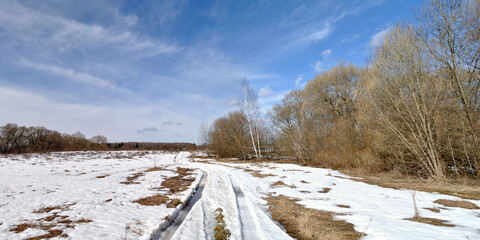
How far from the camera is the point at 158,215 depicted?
568 cm

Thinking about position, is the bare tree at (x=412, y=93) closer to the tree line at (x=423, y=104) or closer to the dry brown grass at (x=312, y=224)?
the tree line at (x=423, y=104)

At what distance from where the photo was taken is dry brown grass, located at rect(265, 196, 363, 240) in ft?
13.4

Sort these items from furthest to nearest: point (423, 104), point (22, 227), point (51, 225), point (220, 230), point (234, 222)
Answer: point (423, 104) < point (234, 222) < point (51, 225) < point (22, 227) < point (220, 230)

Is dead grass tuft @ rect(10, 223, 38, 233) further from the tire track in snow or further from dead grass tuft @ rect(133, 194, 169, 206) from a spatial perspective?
the tire track in snow

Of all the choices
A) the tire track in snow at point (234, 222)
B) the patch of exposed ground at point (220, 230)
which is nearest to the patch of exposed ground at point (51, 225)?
the tire track in snow at point (234, 222)

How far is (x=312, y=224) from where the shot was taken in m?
4.60

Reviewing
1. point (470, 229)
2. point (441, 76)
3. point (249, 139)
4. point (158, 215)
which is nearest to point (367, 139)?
point (441, 76)

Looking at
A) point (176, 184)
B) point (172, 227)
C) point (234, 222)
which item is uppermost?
point (234, 222)

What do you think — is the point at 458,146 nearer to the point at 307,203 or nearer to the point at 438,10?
the point at 438,10

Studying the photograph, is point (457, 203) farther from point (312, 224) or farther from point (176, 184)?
point (176, 184)

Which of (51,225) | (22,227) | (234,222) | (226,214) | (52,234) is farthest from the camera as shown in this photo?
(226,214)

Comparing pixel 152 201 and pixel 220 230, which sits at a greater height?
pixel 220 230

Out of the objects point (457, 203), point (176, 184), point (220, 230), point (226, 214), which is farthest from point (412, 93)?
point (176, 184)

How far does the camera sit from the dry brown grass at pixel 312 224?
161 inches
